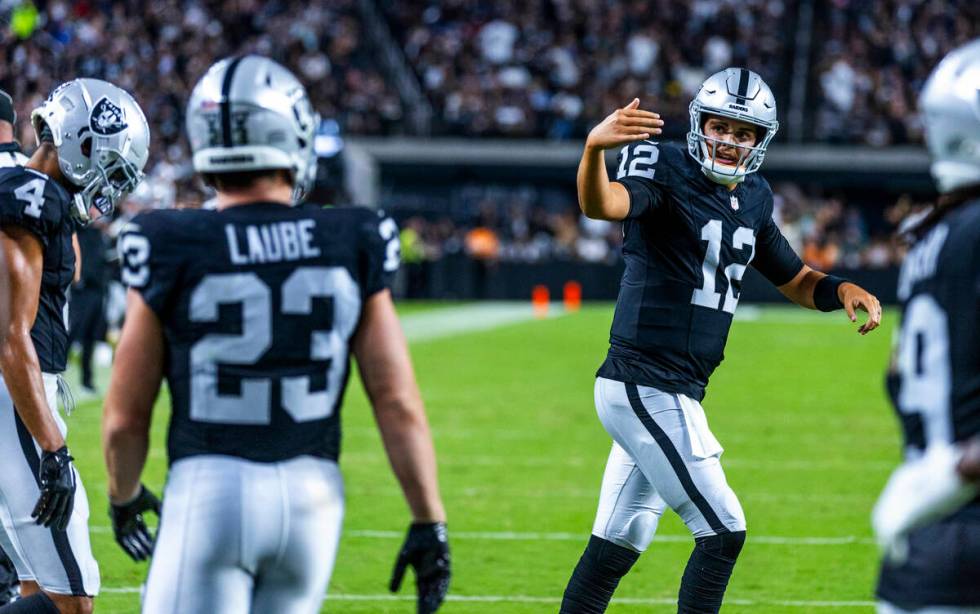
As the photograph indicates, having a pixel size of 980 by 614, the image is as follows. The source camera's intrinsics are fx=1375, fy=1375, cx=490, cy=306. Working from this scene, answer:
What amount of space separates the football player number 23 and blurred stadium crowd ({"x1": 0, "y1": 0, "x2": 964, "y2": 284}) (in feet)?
81.1

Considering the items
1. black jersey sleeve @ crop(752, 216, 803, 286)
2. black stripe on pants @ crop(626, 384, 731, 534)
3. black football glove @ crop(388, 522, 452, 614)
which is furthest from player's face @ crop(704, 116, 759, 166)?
black football glove @ crop(388, 522, 452, 614)

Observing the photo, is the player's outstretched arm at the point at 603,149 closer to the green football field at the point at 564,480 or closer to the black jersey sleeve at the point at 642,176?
the black jersey sleeve at the point at 642,176

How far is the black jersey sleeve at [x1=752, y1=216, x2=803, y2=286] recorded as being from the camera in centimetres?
481

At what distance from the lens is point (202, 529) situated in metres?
2.74

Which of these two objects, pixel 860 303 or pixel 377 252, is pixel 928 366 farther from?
pixel 860 303

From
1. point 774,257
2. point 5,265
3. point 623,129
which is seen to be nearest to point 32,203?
point 5,265

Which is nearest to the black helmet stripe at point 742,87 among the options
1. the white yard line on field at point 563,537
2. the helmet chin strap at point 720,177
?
the helmet chin strap at point 720,177

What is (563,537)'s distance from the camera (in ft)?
23.2

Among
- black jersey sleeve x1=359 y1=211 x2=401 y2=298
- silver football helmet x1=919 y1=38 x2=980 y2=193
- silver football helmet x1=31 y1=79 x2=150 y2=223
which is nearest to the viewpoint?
silver football helmet x1=919 y1=38 x2=980 y2=193

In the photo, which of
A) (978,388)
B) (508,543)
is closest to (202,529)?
(978,388)

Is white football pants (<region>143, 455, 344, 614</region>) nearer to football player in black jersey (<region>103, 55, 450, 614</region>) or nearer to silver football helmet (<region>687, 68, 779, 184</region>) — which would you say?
football player in black jersey (<region>103, 55, 450, 614</region>)

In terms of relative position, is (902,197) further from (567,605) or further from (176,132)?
(567,605)

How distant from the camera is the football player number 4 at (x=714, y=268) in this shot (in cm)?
450

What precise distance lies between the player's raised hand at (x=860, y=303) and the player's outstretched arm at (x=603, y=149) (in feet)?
3.05
